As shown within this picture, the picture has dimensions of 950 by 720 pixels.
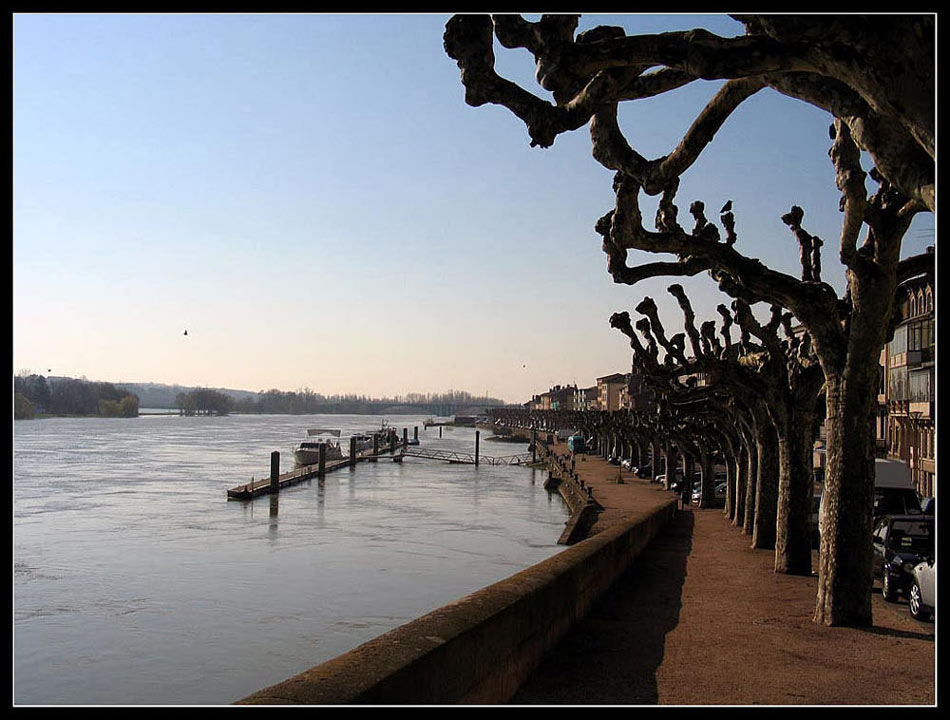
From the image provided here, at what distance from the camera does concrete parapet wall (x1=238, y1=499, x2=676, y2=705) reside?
594 centimetres

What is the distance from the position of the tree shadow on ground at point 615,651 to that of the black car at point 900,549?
371 centimetres

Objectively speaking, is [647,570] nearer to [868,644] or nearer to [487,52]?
[868,644]

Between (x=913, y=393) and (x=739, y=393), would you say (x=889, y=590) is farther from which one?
(x=913, y=393)

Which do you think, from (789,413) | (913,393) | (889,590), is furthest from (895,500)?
(913,393)

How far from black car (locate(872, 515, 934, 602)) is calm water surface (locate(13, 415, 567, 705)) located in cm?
1193

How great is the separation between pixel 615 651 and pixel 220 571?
23792 millimetres

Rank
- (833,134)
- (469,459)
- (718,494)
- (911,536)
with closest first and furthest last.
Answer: (833,134) < (911,536) < (718,494) < (469,459)

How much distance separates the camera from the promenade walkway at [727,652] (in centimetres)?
850

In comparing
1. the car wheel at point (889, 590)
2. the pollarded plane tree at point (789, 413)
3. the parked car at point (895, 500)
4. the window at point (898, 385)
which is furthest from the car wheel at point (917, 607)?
the window at point (898, 385)

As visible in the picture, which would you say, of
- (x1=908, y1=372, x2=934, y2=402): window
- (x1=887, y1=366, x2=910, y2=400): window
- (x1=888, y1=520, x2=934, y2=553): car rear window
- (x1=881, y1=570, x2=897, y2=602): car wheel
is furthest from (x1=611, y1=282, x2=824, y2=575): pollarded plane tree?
(x1=887, y1=366, x2=910, y2=400): window

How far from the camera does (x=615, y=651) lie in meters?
10.2

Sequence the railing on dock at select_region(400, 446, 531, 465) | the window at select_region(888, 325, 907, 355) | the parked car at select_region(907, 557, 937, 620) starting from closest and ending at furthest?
1. the parked car at select_region(907, 557, 937, 620)
2. the window at select_region(888, 325, 907, 355)
3. the railing on dock at select_region(400, 446, 531, 465)

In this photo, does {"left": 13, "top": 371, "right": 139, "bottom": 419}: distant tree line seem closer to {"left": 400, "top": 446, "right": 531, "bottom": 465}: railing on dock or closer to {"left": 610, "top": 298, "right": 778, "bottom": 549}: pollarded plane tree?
{"left": 400, "top": 446, "right": 531, "bottom": 465}: railing on dock
